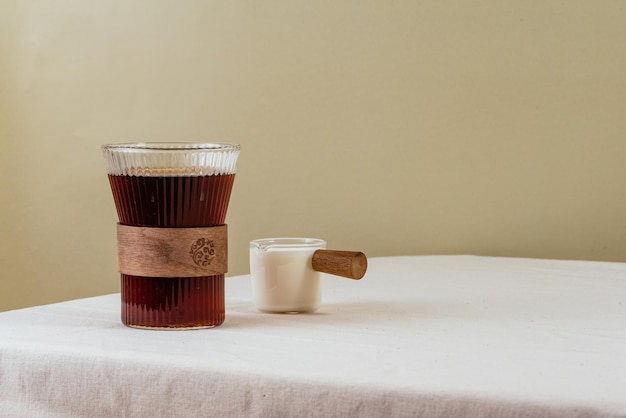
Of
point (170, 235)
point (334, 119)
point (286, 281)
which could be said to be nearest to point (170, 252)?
point (170, 235)

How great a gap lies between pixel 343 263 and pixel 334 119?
0.96m

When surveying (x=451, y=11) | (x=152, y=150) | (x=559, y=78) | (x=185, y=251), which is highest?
→ (x=451, y=11)

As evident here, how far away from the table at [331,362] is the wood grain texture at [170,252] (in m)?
0.06

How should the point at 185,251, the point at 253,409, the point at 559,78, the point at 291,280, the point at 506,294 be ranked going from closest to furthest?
the point at 253,409 → the point at 185,251 → the point at 291,280 → the point at 506,294 → the point at 559,78

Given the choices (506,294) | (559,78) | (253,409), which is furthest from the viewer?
(559,78)

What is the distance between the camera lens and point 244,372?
2.27 feet

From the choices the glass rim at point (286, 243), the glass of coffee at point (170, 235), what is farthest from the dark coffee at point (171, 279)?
the glass rim at point (286, 243)

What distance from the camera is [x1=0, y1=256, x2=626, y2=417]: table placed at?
635 mm

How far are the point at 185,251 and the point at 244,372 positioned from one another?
21 centimetres

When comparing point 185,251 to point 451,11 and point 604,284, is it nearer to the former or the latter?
point 604,284

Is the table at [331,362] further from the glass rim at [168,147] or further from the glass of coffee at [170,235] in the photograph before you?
the glass rim at [168,147]

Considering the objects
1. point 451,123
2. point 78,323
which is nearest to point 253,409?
point 78,323

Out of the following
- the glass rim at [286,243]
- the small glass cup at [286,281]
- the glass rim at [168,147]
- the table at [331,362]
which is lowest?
the table at [331,362]

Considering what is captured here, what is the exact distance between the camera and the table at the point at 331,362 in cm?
64
